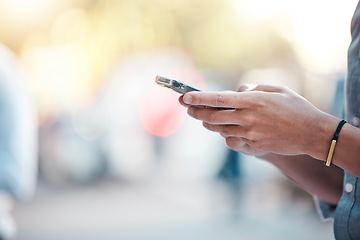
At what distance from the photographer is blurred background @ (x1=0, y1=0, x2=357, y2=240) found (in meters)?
4.18

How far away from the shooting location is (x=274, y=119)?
0.99 meters

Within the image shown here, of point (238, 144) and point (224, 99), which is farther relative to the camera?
point (238, 144)

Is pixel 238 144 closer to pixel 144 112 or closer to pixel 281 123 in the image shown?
pixel 281 123

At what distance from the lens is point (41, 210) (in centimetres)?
486

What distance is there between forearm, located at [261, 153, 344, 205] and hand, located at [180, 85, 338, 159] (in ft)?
0.75

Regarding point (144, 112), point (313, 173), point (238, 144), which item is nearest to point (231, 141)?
point (238, 144)

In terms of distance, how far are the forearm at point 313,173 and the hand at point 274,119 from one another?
23 centimetres

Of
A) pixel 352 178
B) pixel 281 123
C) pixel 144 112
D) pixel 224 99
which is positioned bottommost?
pixel 352 178

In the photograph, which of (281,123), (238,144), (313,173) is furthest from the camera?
(313,173)

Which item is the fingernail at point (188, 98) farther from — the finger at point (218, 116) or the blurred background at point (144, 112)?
the blurred background at point (144, 112)

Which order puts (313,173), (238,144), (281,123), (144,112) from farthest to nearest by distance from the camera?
(144,112) → (313,173) → (238,144) → (281,123)

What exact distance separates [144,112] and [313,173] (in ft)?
17.9

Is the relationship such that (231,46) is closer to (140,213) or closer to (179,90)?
(140,213)

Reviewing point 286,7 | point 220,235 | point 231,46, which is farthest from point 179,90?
point 231,46
